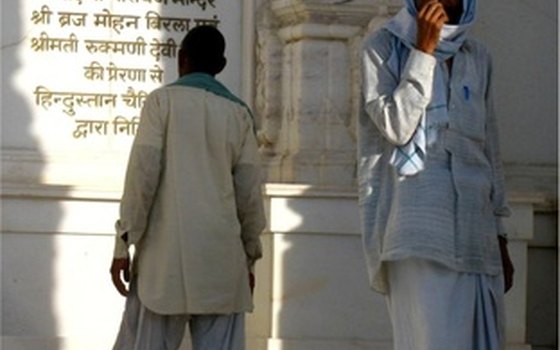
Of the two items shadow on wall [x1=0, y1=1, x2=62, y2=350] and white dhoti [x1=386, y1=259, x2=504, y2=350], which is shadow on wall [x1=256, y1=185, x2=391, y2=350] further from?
white dhoti [x1=386, y1=259, x2=504, y2=350]

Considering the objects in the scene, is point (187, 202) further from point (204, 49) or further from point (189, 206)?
point (204, 49)

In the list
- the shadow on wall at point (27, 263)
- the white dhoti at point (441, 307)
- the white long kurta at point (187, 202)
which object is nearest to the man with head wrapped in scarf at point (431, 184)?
the white dhoti at point (441, 307)

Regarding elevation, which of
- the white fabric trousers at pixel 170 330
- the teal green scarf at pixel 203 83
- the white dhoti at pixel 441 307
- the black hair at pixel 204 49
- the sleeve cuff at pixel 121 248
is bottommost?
the white fabric trousers at pixel 170 330

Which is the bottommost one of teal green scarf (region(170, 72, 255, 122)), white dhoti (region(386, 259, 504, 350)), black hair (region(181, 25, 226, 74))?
white dhoti (region(386, 259, 504, 350))

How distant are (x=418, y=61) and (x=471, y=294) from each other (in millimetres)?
774

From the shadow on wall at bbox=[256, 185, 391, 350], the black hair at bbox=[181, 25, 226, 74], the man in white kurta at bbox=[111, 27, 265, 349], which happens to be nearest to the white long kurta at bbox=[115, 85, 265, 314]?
the man in white kurta at bbox=[111, 27, 265, 349]

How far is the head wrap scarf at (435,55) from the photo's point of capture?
6719 mm

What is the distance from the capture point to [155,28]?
32.6 feet

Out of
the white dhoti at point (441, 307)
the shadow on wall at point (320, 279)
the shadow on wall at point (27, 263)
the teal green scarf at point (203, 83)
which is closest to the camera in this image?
the white dhoti at point (441, 307)

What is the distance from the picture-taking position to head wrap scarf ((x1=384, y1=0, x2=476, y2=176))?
672 centimetres

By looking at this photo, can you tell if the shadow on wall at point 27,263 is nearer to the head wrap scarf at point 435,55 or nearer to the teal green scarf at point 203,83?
the teal green scarf at point 203,83

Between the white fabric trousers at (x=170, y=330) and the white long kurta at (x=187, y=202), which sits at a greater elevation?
the white long kurta at (x=187, y=202)

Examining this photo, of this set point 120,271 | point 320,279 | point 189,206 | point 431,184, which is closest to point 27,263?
point 320,279

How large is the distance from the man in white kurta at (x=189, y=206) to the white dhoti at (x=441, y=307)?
101 centimetres
